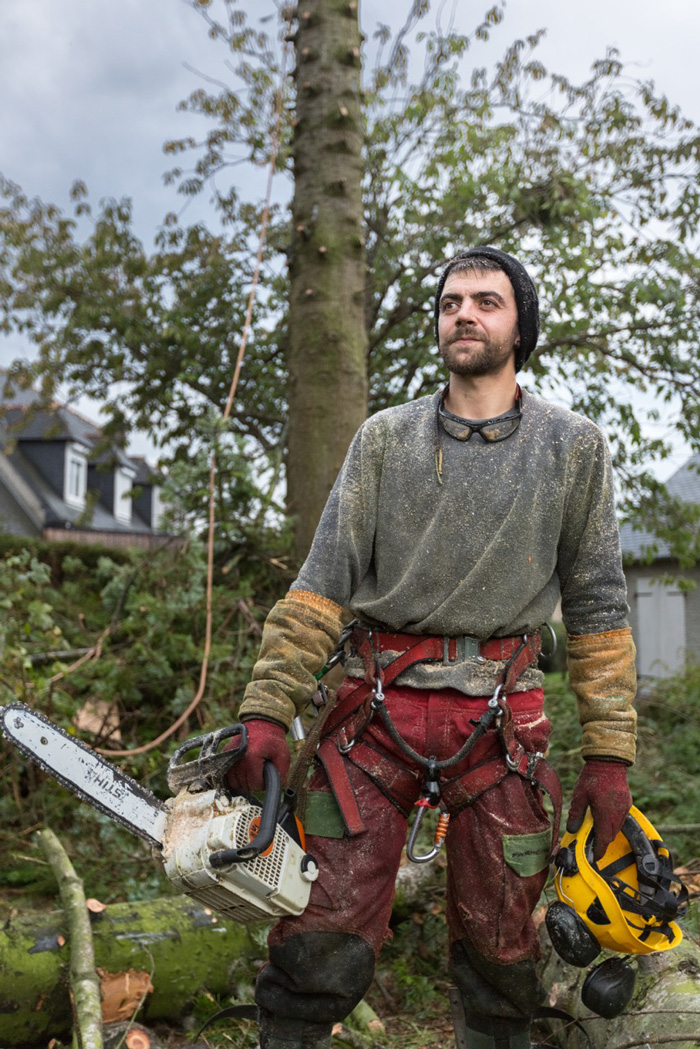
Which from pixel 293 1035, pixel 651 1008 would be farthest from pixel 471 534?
pixel 651 1008

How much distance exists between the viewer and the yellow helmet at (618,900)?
2.06 meters

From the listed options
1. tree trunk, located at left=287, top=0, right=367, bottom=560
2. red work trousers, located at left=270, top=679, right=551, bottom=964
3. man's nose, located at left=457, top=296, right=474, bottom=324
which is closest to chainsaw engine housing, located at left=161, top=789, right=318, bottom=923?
red work trousers, located at left=270, top=679, right=551, bottom=964

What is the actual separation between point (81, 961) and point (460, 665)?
5.30 feet

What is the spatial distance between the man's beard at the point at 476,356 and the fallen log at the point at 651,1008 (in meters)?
1.69

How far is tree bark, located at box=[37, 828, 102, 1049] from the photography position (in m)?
2.51

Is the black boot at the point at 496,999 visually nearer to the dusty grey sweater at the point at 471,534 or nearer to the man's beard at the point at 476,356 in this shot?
the dusty grey sweater at the point at 471,534

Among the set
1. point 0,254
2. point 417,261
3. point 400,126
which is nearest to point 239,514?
point 417,261

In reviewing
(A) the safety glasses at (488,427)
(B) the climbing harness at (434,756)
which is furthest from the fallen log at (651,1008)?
(A) the safety glasses at (488,427)

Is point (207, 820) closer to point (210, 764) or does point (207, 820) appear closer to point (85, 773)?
point (210, 764)

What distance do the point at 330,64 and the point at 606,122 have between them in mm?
3422

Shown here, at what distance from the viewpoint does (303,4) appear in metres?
5.54

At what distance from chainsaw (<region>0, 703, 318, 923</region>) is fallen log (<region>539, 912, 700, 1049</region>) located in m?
1.03

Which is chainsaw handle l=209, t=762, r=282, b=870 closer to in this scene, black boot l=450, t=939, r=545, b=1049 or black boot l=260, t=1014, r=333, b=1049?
black boot l=260, t=1014, r=333, b=1049

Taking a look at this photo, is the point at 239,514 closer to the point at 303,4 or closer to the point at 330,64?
the point at 330,64
